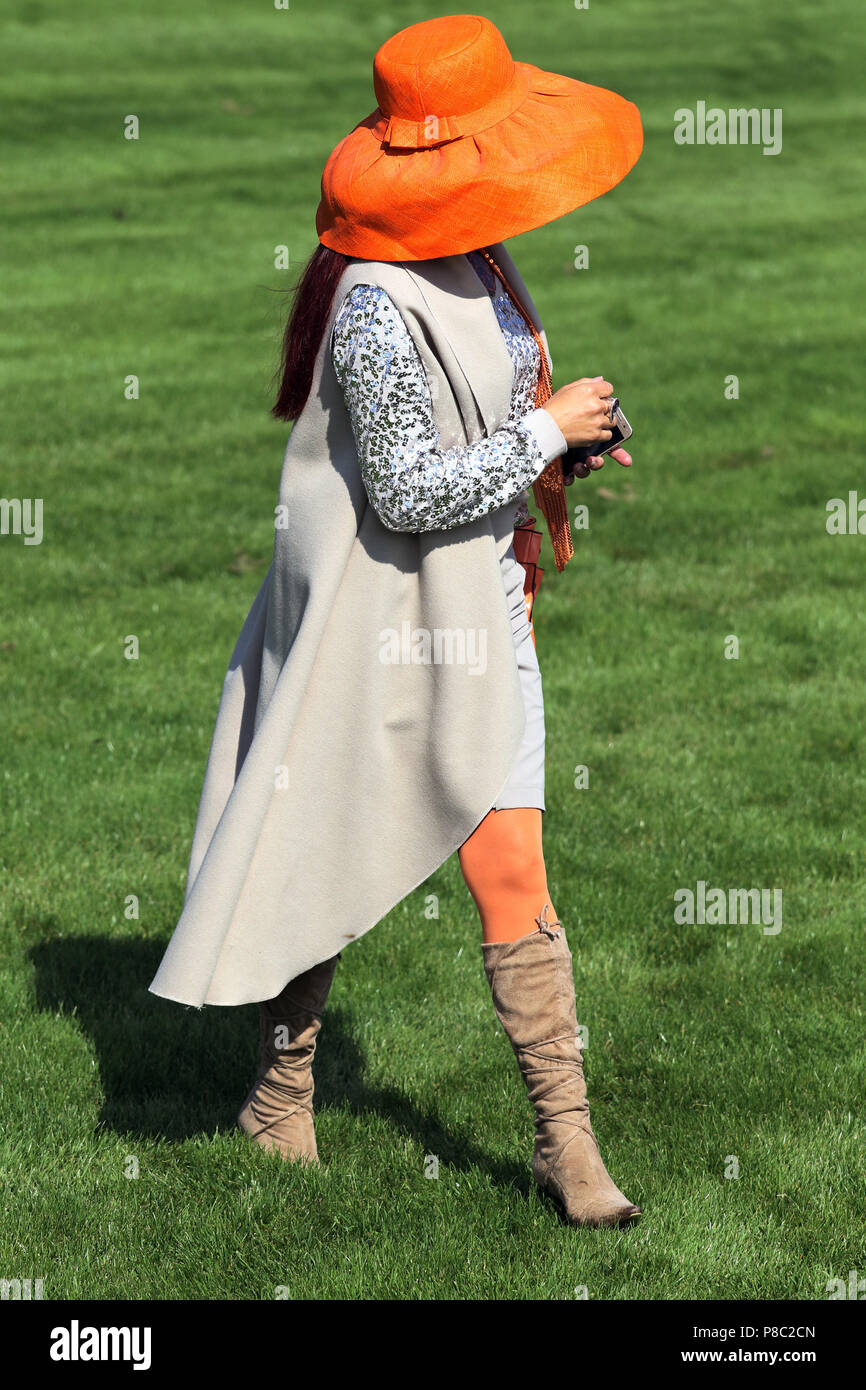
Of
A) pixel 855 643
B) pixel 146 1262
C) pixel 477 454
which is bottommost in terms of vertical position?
pixel 146 1262

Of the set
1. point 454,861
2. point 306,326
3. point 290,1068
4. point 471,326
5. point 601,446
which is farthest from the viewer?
point 454,861

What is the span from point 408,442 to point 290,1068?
1.68 metres

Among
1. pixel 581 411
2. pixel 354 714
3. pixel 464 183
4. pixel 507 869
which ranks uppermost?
pixel 464 183

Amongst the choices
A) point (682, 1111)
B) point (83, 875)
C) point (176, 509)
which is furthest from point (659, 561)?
point (682, 1111)

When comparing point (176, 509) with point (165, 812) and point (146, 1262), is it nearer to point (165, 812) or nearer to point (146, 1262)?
point (165, 812)

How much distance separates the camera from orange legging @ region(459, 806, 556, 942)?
12.8ft

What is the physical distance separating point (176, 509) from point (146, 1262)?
737cm

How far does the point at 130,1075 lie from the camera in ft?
15.7

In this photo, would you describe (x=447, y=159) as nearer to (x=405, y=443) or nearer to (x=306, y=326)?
(x=306, y=326)

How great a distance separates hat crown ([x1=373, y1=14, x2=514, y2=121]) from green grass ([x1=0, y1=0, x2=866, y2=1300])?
8.40 ft

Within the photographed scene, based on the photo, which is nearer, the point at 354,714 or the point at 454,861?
the point at 354,714

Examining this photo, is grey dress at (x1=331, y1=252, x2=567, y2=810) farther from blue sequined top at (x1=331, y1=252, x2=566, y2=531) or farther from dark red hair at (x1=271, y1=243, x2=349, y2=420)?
Result: dark red hair at (x1=271, y1=243, x2=349, y2=420)

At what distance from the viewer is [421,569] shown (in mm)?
3816

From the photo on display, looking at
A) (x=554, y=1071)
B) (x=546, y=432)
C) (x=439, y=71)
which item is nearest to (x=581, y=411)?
(x=546, y=432)
